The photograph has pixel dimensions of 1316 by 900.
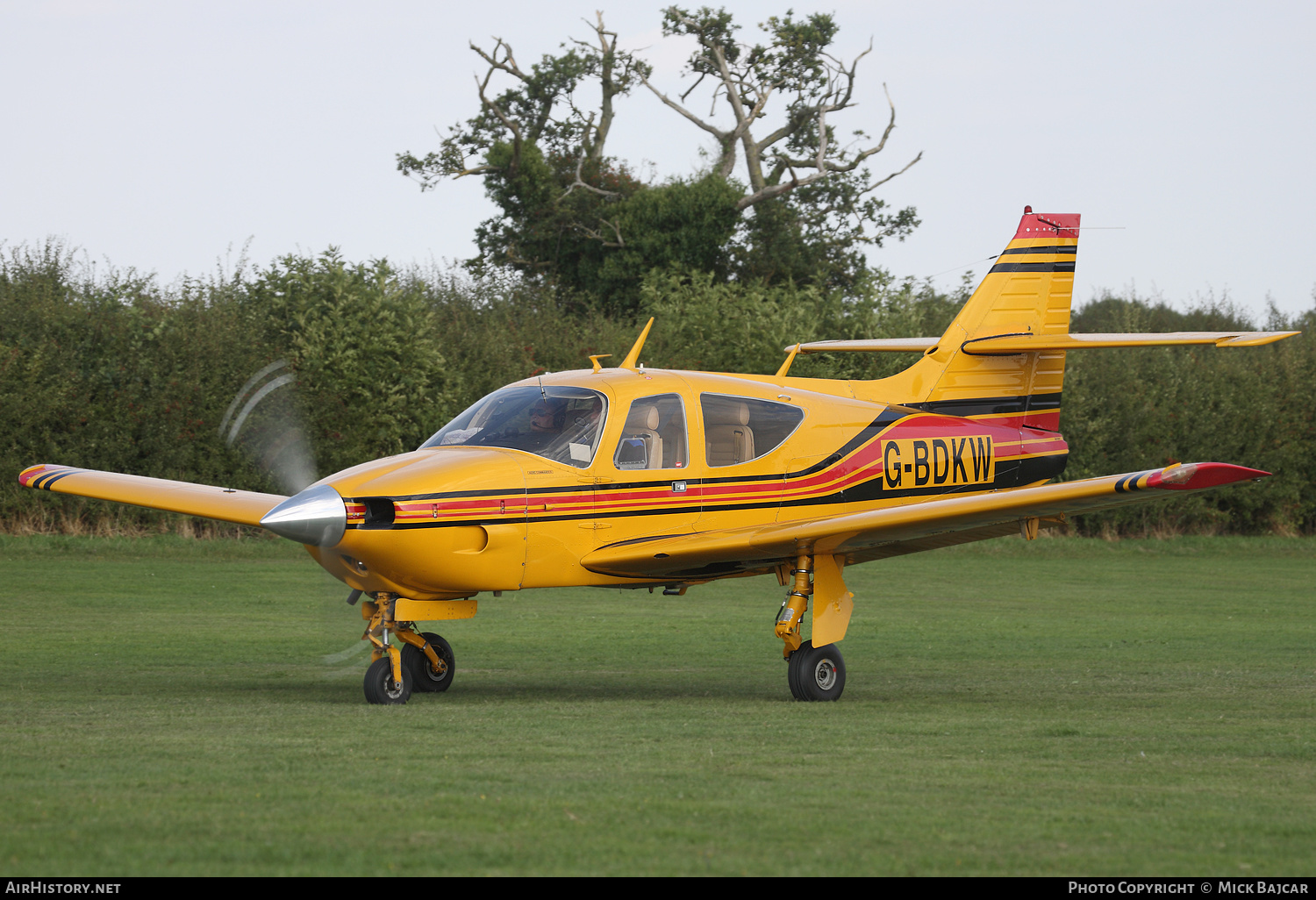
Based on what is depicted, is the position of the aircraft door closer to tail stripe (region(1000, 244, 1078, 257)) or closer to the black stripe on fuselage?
the black stripe on fuselage

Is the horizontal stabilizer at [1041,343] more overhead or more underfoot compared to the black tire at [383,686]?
more overhead

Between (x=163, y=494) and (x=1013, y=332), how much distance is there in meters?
8.57

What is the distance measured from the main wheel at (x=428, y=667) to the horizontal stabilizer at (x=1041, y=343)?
451 centimetres

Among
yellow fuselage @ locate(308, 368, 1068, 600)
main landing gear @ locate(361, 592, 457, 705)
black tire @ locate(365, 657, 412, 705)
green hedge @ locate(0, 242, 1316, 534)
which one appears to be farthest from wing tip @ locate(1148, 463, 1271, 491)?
green hedge @ locate(0, 242, 1316, 534)

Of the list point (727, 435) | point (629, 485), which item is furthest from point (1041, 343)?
point (629, 485)

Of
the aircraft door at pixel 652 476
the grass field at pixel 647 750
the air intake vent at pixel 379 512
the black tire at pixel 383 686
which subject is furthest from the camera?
the aircraft door at pixel 652 476

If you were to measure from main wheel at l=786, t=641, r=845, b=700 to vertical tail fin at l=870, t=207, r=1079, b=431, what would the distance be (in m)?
3.44

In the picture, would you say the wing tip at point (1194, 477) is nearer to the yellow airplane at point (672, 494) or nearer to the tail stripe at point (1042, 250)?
the yellow airplane at point (672, 494)

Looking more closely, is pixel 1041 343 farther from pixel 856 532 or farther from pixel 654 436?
pixel 654 436

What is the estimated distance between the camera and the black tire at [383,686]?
1049cm

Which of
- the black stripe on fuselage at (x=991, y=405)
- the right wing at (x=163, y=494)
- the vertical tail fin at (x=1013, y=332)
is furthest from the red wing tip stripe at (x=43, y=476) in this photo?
the black stripe on fuselage at (x=991, y=405)

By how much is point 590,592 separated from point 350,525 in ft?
51.3

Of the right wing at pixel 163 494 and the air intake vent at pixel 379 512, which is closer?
the air intake vent at pixel 379 512

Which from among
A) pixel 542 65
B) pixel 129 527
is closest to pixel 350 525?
pixel 129 527
